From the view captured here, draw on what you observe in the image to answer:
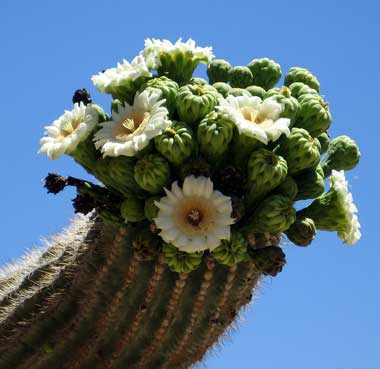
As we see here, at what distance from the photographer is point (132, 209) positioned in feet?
13.1

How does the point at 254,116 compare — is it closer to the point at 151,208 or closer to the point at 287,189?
the point at 287,189

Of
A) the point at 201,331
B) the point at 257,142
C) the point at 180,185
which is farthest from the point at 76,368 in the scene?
the point at 257,142

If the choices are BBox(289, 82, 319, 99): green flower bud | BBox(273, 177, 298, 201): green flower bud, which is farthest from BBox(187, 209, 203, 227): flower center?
BBox(289, 82, 319, 99): green flower bud

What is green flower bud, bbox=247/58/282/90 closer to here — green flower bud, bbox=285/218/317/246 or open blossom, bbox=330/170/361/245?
open blossom, bbox=330/170/361/245

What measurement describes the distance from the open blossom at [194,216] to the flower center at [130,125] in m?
→ 0.31

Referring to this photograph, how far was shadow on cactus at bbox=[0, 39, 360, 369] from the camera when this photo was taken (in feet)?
12.8

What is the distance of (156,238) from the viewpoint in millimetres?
4031

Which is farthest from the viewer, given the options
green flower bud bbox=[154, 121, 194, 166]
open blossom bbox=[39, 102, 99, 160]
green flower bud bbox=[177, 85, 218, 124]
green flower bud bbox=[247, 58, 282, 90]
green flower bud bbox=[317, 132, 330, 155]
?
green flower bud bbox=[247, 58, 282, 90]

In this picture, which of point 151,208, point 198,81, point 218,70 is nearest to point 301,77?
point 218,70

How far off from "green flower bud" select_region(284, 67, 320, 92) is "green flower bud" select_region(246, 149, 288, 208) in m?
0.74

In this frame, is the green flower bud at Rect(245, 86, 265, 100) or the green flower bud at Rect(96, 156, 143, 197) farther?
the green flower bud at Rect(245, 86, 265, 100)

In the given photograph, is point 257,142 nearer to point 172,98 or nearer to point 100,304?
point 172,98

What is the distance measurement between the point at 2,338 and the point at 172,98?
1.63 metres

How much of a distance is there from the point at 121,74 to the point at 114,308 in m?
1.13
